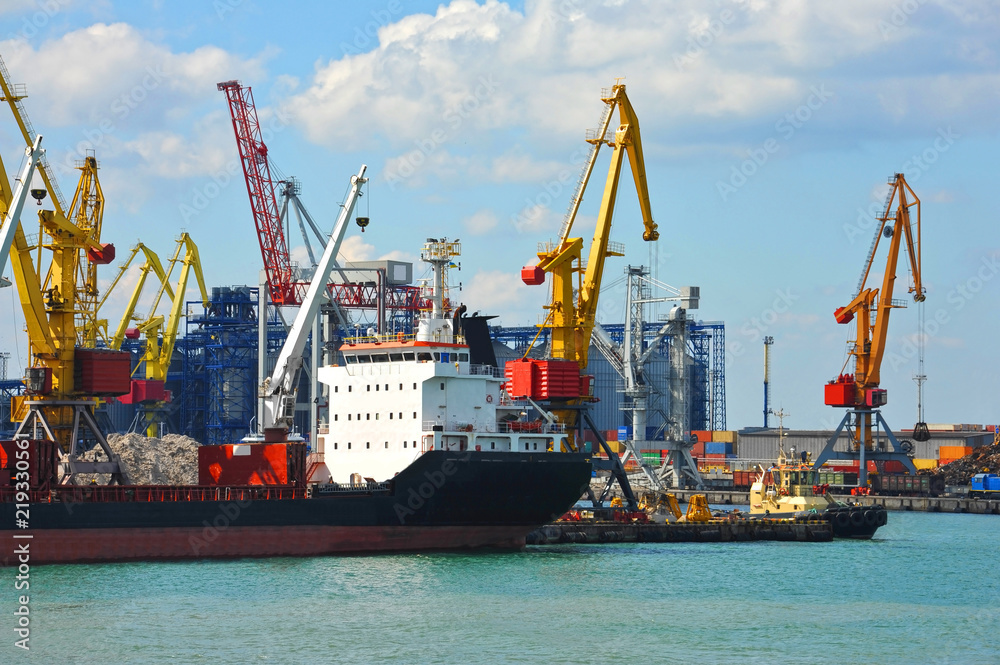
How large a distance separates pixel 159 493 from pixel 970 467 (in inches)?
3246

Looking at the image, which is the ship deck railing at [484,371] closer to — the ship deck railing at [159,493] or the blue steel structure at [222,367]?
the ship deck railing at [159,493]

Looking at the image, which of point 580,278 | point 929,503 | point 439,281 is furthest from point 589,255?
point 929,503

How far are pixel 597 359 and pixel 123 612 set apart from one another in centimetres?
11079

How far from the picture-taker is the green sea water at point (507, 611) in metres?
30.7

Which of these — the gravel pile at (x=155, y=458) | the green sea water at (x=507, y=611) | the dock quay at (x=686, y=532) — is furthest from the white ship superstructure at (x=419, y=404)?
the gravel pile at (x=155, y=458)

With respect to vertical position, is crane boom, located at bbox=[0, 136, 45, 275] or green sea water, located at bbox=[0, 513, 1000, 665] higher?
crane boom, located at bbox=[0, 136, 45, 275]

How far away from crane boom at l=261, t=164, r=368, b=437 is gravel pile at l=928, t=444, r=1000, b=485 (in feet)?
225

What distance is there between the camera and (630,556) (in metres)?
50.4

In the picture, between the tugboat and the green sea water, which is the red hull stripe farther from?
the tugboat

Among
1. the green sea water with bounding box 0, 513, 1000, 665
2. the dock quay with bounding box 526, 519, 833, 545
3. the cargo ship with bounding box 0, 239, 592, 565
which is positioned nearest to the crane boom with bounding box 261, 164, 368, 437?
the cargo ship with bounding box 0, 239, 592, 565

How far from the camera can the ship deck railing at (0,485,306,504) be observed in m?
42.5

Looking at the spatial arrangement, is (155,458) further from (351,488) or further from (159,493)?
(351,488)

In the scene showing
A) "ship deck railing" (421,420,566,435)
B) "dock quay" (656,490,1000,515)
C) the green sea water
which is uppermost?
"ship deck railing" (421,420,566,435)

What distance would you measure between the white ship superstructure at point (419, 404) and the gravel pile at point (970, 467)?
6657cm
